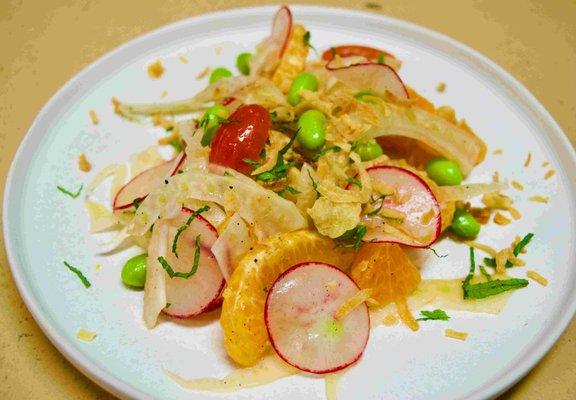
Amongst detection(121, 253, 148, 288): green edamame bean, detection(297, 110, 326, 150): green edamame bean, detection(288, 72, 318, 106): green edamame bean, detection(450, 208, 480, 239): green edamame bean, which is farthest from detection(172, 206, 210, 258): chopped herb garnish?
detection(450, 208, 480, 239): green edamame bean

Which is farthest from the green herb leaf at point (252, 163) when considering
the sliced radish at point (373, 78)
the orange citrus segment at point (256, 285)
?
the sliced radish at point (373, 78)

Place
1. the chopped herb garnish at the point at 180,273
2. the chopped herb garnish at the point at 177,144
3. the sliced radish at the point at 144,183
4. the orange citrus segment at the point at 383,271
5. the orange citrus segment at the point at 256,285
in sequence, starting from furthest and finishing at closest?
the chopped herb garnish at the point at 177,144
the sliced radish at the point at 144,183
the orange citrus segment at the point at 383,271
the chopped herb garnish at the point at 180,273
the orange citrus segment at the point at 256,285

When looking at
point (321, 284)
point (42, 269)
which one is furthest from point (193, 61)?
point (321, 284)

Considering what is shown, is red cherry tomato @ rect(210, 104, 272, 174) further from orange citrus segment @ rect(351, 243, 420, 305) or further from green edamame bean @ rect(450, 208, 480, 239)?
green edamame bean @ rect(450, 208, 480, 239)

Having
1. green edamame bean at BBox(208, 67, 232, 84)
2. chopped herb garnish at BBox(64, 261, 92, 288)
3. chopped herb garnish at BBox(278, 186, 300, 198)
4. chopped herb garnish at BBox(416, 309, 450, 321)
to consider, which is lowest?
chopped herb garnish at BBox(64, 261, 92, 288)

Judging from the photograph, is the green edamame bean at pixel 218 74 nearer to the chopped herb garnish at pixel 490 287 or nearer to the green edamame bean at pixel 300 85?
the green edamame bean at pixel 300 85

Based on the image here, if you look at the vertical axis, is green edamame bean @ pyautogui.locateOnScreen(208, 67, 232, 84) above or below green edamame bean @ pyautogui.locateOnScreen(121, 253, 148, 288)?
above

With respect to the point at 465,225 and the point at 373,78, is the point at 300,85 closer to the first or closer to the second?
the point at 373,78
